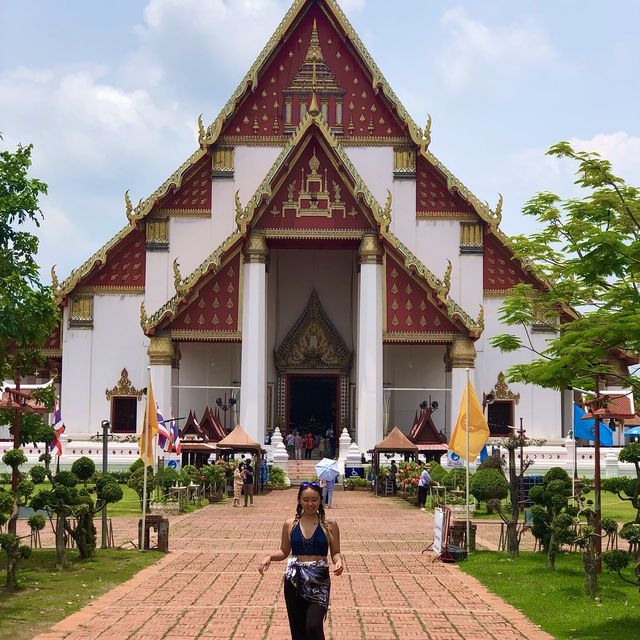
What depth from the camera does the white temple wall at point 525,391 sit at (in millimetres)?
32906

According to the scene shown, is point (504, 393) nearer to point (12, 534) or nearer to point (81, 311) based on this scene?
point (81, 311)

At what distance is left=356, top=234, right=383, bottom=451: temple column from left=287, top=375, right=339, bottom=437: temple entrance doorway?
16.0 feet

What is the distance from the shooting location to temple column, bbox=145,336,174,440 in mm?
30297

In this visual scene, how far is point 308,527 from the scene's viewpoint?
711 cm

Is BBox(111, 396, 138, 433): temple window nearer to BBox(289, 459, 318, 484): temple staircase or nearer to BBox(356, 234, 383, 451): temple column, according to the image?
BBox(289, 459, 318, 484): temple staircase

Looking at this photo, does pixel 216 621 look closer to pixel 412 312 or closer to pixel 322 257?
pixel 412 312

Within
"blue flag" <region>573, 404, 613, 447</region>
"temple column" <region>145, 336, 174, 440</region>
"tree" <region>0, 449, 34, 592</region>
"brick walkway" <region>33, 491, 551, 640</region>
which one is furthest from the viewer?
"temple column" <region>145, 336, 174, 440</region>

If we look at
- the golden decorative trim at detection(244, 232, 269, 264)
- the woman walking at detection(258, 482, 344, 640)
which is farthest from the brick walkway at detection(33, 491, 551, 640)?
the golden decorative trim at detection(244, 232, 269, 264)

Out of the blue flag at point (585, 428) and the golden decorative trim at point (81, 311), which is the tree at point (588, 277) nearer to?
the blue flag at point (585, 428)

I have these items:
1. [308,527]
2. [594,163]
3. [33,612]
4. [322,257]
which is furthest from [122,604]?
[322,257]

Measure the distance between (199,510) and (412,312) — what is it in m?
11.2

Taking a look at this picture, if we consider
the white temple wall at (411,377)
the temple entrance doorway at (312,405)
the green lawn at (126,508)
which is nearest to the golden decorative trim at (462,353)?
the white temple wall at (411,377)

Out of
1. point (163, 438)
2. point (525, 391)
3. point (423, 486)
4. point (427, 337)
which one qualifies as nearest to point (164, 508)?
point (163, 438)

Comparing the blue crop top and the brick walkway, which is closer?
the blue crop top
